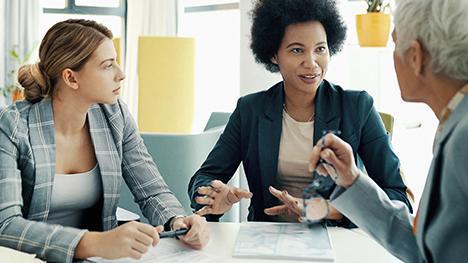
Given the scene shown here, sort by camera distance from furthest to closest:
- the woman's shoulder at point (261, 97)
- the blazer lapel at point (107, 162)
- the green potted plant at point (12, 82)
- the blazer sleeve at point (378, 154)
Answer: the green potted plant at point (12, 82) < the woman's shoulder at point (261, 97) < the blazer sleeve at point (378, 154) < the blazer lapel at point (107, 162)

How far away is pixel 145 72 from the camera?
4672mm

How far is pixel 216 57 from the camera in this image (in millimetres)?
5633

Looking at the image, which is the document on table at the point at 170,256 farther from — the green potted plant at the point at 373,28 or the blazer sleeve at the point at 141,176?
the green potted plant at the point at 373,28

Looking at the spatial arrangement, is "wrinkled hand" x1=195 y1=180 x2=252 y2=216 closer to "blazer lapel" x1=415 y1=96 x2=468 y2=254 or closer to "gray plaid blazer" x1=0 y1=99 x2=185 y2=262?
"gray plaid blazer" x1=0 y1=99 x2=185 y2=262

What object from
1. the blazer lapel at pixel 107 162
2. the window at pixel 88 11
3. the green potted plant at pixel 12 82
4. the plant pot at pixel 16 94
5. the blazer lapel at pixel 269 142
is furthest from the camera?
the window at pixel 88 11

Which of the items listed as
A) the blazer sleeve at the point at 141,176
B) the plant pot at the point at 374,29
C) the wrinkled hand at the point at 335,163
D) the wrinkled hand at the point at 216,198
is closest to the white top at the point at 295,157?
the wrinkled hand at the point at 216,198

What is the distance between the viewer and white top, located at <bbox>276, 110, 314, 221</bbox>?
213 cm

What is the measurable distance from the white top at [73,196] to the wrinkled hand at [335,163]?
813 millimetres

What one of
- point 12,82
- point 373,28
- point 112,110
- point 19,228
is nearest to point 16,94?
point 12,82

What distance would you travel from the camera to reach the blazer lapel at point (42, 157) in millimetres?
1752

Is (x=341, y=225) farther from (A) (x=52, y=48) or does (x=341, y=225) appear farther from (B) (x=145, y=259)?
(A) (x=52, y=48)

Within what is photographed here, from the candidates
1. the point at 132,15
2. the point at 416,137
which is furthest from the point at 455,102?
the point at 132,15

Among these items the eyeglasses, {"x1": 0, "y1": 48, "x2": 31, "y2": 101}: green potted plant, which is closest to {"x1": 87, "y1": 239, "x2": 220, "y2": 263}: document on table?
the eyeglasses

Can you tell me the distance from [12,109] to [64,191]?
29 centimetres
